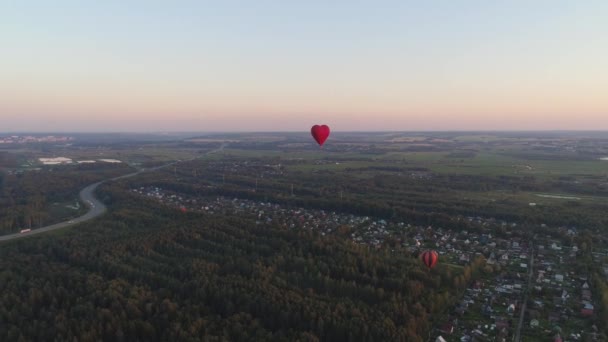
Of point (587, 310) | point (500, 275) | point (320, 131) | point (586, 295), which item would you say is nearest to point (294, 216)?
point (320, 131)

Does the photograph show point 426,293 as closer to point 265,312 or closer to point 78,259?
point 265,312

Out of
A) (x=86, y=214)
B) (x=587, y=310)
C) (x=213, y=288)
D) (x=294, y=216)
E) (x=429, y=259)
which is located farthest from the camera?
(x=86, y=214)

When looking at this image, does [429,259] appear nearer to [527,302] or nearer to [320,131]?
[527,302]

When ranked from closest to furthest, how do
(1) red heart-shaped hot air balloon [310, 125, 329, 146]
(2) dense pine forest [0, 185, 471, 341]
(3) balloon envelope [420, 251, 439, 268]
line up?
(2) dense pine forest [0, 185, 471, 341]
(3) balloon envelope [420, 251, 439, 268]
(1) red heart-shaped hot air balloon [310, 125, 329, 146]

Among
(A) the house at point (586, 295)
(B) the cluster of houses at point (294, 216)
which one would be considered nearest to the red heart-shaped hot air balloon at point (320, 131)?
(B) the cluster of houses at point (294, 216)

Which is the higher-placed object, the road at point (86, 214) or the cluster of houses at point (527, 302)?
the road at point (86, 214)

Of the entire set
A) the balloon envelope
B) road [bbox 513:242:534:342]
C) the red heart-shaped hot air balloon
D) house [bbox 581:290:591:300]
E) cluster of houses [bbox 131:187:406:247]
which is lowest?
road [bbox 513:242:534:342]

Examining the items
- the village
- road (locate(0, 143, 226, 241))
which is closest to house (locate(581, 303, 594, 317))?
the village

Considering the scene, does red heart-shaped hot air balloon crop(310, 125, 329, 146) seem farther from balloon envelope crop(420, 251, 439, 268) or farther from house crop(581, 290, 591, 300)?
house crop(581, 290, 591, 300)

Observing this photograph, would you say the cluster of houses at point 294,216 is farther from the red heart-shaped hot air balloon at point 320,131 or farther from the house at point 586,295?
the house at point 586,295
